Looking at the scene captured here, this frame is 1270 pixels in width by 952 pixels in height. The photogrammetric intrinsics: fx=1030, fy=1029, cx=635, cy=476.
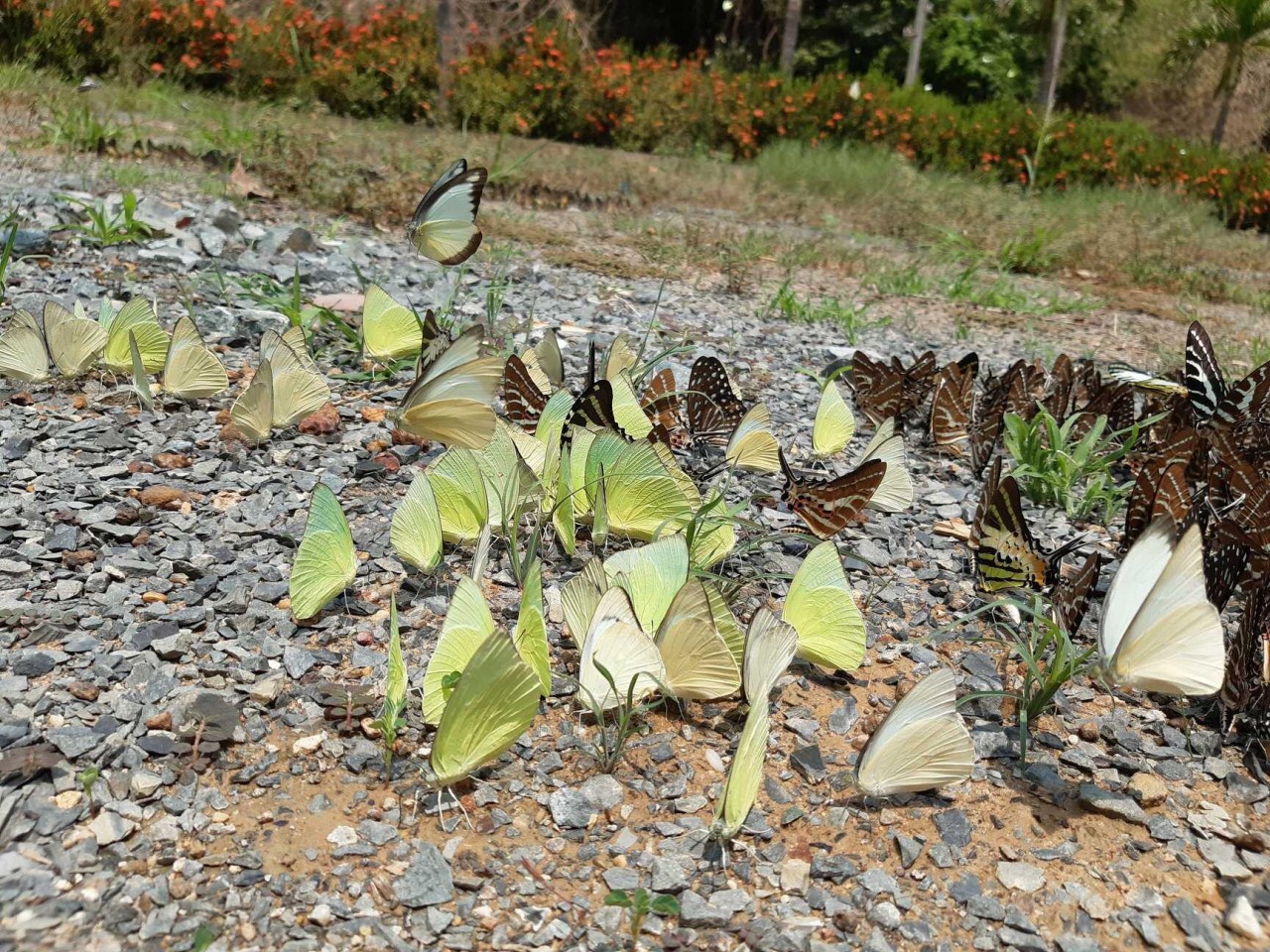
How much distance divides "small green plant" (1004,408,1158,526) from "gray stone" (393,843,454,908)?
2196mm

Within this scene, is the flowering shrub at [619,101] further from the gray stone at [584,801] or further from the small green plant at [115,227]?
the gray stone at [584,801]

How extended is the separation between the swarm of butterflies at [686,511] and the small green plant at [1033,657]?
0.10m

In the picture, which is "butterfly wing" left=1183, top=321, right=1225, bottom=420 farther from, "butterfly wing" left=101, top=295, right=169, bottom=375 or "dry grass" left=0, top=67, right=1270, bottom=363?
"butterfly wing" left=101, top=295, right=169, bottom=375

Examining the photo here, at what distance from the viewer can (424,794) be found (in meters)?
1.74

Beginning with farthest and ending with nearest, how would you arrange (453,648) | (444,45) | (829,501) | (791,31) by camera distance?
(791,31), (444,45), (829,501), (453,648)

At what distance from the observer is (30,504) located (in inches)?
94.3

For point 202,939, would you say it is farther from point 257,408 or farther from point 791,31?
point 791,31

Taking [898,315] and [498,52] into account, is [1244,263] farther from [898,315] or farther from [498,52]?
[498,52]

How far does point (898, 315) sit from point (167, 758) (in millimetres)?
4804

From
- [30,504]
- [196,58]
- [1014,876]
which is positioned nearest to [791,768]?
[1014,876]

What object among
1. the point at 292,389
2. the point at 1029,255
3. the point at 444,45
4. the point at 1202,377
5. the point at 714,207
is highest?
the point at 444,45

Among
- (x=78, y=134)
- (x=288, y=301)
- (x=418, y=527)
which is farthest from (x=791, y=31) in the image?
(x=418, y=527)

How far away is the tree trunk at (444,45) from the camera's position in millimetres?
14070

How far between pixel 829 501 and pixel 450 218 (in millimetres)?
1615
